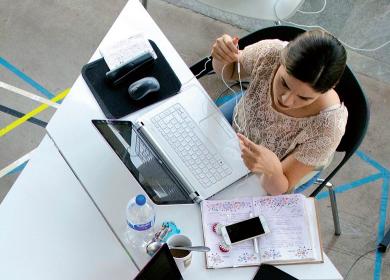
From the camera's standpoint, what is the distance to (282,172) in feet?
5.66

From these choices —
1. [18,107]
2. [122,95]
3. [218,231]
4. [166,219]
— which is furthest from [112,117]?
[18,107]

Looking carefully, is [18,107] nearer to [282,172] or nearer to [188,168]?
[188,168]

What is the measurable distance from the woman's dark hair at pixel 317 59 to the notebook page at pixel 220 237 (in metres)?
0.47

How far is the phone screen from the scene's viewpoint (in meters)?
1.65

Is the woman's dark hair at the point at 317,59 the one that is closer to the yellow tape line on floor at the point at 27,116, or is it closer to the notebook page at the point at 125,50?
the notebook page at the point at 125,50

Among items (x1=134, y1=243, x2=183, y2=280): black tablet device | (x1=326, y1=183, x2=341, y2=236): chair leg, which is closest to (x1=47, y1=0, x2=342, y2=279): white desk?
(x1=134, y1=243, x2=183, y2=280): black tablet device

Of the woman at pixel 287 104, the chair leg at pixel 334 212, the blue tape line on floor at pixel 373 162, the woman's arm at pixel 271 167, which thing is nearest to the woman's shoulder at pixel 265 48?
the woman at pixel 287 104

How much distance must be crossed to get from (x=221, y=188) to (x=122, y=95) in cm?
51

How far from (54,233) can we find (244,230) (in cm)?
61

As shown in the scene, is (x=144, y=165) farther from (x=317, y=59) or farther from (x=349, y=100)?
(x=349, y=100)

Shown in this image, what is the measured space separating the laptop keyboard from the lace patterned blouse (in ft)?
0.68

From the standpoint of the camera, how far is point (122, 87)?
1.89 metres

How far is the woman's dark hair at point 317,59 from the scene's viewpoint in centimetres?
149

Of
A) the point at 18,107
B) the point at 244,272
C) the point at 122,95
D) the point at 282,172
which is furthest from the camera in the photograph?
the point at 18,107
